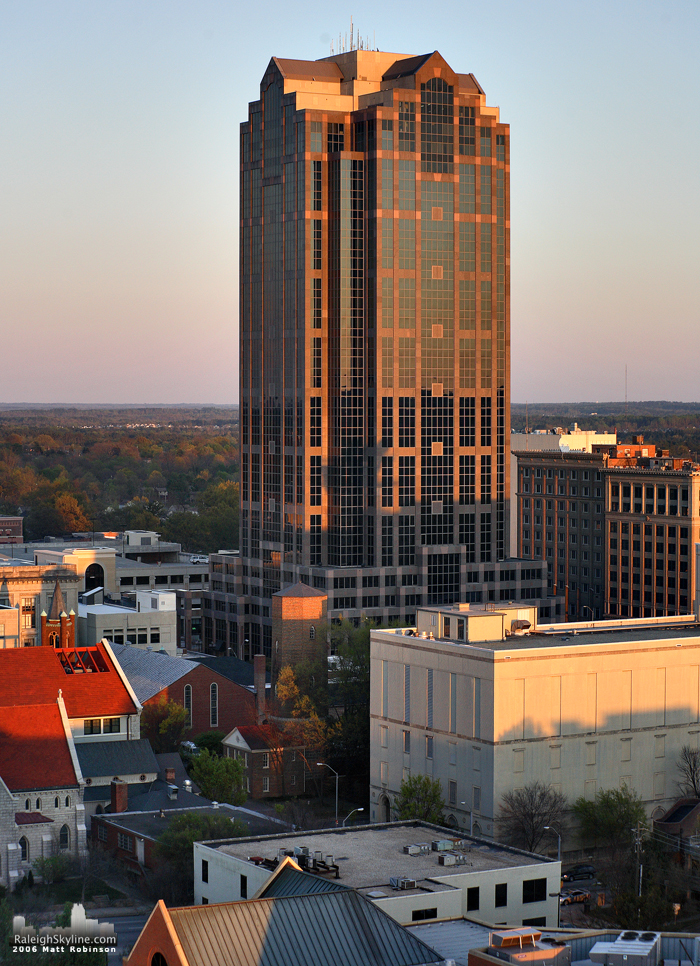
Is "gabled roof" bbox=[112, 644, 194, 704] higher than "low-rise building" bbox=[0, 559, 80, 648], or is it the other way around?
"low-rise building" bbox=[0, 559, 80, 648]

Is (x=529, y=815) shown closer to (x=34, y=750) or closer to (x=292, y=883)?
(x=34, y=750)

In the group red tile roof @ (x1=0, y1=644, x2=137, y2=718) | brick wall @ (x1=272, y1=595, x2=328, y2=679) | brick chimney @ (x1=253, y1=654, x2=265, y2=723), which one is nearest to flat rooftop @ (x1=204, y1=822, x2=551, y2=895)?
red tile roof @ (x1=0, y1=644, x2=137, y2=718)

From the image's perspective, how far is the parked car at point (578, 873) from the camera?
112 meters

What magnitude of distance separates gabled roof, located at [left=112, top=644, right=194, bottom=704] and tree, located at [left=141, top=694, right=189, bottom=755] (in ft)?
5.38

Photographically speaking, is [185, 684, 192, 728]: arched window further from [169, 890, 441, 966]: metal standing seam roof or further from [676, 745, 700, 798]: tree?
[169, 890, 441, 966]: metal standing seam roof

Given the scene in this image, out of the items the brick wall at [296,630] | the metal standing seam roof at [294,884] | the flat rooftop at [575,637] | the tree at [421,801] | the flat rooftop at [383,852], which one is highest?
the flat rooftop at [575,637]

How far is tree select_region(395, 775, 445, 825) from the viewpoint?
113 metres

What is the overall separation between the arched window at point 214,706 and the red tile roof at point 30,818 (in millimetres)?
37030

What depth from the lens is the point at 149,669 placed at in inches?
6053

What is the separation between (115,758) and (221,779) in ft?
28.2

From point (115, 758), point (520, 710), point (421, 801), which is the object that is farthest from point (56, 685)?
point (520, 710)

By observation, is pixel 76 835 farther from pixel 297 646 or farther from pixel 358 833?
pixel 297 646

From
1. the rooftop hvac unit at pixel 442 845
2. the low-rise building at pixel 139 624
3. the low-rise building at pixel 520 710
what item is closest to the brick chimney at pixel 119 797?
the low-rise building at pixel 520 710

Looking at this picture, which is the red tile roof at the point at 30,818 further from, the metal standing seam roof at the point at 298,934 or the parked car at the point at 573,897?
the metal standing seam roof at the point at 298,934
